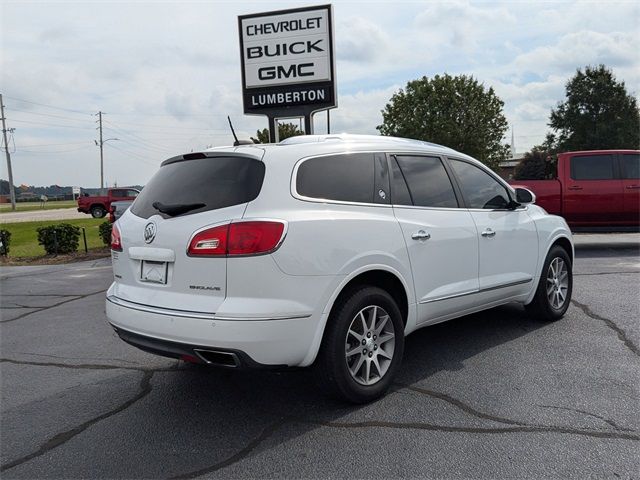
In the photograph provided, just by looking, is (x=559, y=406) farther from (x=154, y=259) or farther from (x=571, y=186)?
(x=571, y=186)

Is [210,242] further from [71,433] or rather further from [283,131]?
[283,131]

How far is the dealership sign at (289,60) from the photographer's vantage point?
42.8 feet

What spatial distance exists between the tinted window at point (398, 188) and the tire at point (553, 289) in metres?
2.09

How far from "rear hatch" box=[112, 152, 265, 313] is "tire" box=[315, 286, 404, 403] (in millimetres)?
773

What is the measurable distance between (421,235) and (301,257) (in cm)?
118

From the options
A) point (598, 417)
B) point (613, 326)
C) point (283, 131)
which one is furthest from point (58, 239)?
point (283, 131)

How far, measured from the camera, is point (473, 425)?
332 cm

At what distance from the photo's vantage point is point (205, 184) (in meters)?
3.52

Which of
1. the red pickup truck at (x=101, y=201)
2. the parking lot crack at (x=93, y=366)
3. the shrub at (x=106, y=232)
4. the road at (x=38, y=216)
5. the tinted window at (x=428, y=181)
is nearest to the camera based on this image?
the tinted window at (x=428, y=181)

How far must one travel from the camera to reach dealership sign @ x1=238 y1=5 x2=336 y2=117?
42.8 ft

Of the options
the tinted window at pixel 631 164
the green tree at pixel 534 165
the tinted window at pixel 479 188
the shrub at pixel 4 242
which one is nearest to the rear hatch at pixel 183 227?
the tinted window at pixel 479 188

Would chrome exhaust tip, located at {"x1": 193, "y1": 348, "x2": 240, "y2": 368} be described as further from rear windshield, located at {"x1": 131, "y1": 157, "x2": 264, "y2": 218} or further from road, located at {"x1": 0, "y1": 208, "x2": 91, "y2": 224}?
road, located at {"x1": 0, "y1": 208, "x2": 91, "y2": 224}

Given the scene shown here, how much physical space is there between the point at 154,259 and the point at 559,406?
2.78 meters

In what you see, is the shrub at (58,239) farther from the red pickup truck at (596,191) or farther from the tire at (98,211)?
the tire at (98,211)
